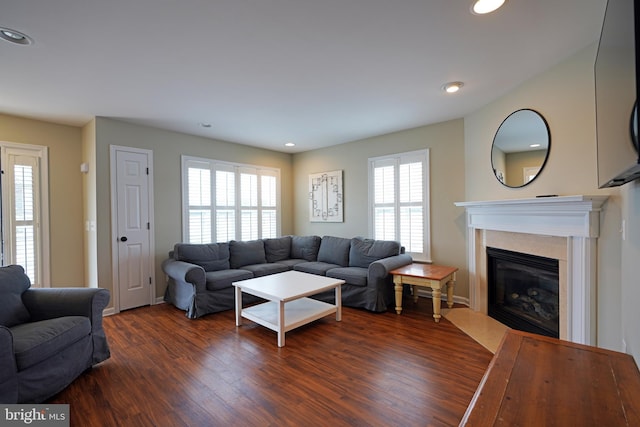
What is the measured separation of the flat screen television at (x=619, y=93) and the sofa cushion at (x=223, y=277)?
370 centimetres

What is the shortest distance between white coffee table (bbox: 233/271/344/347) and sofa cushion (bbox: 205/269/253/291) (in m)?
0.52

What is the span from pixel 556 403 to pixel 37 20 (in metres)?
3.32

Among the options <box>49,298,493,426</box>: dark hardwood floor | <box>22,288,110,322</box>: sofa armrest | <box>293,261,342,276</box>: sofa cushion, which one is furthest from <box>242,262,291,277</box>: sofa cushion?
<box>22,288,110,322</box>: sofa armrest

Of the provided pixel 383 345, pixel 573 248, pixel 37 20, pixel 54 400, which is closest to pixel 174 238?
pixel 54 400

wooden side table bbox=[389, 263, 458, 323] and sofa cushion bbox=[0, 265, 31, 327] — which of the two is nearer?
sofa cushion bbox=[0, 265, 31, 327]

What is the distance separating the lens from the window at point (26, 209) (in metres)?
3.54

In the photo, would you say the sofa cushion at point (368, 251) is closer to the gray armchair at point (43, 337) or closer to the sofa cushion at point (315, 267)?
the sofa cushion at point (315, 267)

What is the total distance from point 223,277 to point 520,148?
371cm

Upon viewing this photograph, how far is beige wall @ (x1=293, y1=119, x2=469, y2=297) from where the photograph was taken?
13.1 ft

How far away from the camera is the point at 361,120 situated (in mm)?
3986

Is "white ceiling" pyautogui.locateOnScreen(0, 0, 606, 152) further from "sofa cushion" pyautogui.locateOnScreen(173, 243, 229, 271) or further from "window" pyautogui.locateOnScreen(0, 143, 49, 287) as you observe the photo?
"sofa cushion" pyautogui.locateOnScreen(173, 243, 229, 271)

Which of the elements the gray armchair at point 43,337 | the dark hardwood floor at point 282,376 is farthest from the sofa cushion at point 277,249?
the gray armchair at point 43,337

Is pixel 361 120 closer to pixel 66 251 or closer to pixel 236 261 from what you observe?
pixel 236 261

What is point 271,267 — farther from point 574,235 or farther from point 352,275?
point 574,235
